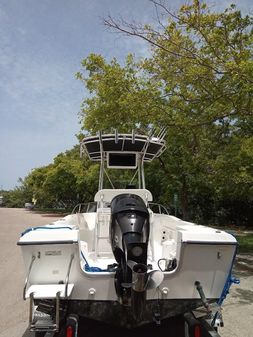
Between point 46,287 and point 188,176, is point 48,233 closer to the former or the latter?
point 46,287

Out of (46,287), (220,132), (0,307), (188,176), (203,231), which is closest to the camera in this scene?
(46,287)

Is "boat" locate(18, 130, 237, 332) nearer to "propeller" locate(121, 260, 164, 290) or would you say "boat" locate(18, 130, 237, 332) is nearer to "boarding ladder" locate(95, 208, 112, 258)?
"propeller" locate(121, 260, 164, 290)

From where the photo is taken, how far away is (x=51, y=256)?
4.10 meters

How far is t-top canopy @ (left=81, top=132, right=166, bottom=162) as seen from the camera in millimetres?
6887

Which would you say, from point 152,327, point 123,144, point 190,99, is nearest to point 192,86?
point 190,99

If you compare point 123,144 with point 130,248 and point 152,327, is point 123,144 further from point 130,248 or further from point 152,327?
point 130,248

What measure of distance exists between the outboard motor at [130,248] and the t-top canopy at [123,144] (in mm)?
2493

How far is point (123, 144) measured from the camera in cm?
715

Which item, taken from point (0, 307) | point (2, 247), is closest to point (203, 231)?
point (0, 307)

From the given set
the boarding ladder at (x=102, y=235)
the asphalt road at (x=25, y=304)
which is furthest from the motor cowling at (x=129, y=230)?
the asphalt road at (x=25, y=304)

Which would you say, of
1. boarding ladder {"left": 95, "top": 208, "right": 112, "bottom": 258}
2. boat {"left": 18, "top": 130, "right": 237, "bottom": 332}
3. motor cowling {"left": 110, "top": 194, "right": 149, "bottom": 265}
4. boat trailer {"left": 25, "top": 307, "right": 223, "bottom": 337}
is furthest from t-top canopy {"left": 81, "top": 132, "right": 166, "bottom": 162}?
boat trailer {"left": 25, "top": 307, "right": 223, "bottom": 337}

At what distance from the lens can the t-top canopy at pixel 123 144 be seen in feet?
22.6

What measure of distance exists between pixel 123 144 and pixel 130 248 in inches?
Result: 140

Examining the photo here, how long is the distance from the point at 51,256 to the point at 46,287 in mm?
312
